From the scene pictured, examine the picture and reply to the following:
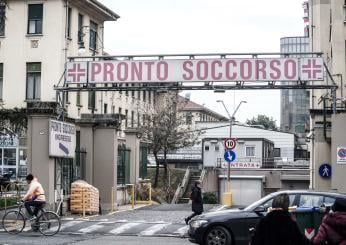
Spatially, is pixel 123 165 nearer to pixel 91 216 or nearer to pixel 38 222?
pixel 91 216

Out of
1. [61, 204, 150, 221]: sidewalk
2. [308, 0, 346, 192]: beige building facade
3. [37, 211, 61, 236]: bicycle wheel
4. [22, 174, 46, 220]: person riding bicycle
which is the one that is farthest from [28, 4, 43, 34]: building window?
[37, 211, 61, 236]: bicycle wheel

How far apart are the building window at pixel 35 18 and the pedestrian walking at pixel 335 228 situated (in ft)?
120

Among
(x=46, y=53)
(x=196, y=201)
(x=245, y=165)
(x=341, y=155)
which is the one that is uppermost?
(x=46, y=53)

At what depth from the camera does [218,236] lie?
1538 centimetres

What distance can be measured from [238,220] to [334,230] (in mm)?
7348

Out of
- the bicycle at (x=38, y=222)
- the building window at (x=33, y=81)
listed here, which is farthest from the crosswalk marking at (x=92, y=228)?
the building window at (x=33, y=81)

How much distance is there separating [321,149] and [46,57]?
2028 cm

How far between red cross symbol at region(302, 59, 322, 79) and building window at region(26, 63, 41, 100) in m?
23.2

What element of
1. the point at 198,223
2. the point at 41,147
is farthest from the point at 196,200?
the point at 198,223

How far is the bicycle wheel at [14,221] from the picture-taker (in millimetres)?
18969

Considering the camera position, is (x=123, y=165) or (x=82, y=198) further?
(x=123, y=165)

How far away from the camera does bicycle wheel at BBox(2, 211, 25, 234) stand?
18969 mm

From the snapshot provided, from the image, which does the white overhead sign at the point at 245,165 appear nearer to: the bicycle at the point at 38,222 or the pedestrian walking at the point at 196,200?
the pedestrian walking at the point at 196,200

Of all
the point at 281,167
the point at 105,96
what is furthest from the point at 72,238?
the point at 281,167
